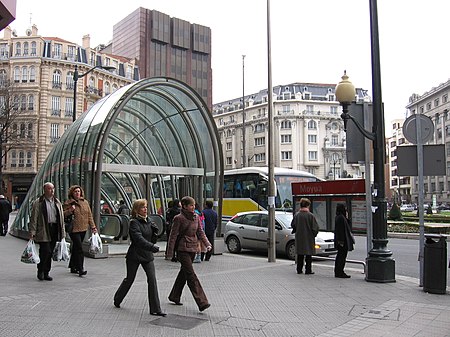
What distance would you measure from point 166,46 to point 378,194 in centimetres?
Answer: 7647

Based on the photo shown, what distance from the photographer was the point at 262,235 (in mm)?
15109

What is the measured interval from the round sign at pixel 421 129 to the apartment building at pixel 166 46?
71332mm

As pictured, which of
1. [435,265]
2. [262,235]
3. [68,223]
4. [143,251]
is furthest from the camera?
[262,235]

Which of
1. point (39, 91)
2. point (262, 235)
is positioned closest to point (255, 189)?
point (262, 235)

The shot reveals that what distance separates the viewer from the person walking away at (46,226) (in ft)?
28.0

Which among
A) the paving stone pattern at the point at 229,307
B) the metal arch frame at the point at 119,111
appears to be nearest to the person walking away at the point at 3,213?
the metal arch frame at the point at 119,111

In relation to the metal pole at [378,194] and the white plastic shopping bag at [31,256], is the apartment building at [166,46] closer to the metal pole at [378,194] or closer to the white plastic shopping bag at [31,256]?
the metal pole at [378,194]

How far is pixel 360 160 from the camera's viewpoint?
34.3ft

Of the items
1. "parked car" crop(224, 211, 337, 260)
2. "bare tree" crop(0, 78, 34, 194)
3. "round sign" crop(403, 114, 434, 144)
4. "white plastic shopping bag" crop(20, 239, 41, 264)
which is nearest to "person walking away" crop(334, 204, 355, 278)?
"round sign" crop(403, 114, 434, 144)

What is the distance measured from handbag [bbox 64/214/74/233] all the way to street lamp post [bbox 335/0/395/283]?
19.6 feet

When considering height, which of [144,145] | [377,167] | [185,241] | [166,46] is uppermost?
[166,46]

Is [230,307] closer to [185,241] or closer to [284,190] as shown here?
[185,241]

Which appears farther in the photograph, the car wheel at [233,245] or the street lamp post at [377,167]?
the car wheel at [233,245]

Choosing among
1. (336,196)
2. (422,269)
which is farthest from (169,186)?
(422,269)
